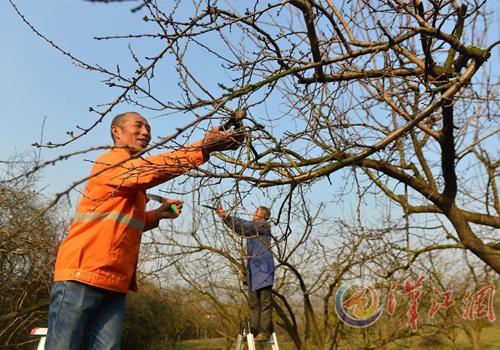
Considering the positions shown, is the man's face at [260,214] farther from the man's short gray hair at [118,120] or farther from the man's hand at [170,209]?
the man's short gray hair at [118,120]

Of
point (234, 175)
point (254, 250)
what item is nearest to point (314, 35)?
point (234, 175)

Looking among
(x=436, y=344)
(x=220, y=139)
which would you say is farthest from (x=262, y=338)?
(x=436, y=344)

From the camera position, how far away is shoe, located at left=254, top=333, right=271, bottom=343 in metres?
5.33

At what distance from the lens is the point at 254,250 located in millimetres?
5297

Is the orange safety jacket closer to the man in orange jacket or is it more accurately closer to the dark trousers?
the man in orange jacket

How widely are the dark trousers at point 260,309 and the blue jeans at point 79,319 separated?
137 inches

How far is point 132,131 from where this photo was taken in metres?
2.44

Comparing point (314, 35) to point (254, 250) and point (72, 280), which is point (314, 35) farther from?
point (254, 250)

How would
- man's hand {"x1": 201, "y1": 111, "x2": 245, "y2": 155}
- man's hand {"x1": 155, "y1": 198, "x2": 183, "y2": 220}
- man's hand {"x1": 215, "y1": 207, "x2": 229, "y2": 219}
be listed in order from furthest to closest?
man's hand {"x1": 215, "y1": 207, "x2": 229, "y2": 219}, man's hand {"x1": 155, "y1": 198, "x2": 183, "y2": 220}, man's hand {"x1": 201, "y1": 111, "x2": 245, "y2": 155}

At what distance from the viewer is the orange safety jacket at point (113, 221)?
210 centimetres

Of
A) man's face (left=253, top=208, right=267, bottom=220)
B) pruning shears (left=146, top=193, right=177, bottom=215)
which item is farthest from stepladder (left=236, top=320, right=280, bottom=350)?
pruning shears (left=146, top=193, right=177, bottom=215)

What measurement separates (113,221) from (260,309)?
3.71m

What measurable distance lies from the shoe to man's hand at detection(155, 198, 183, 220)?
10.2ft

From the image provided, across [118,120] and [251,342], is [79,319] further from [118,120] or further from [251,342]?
[251,342]
